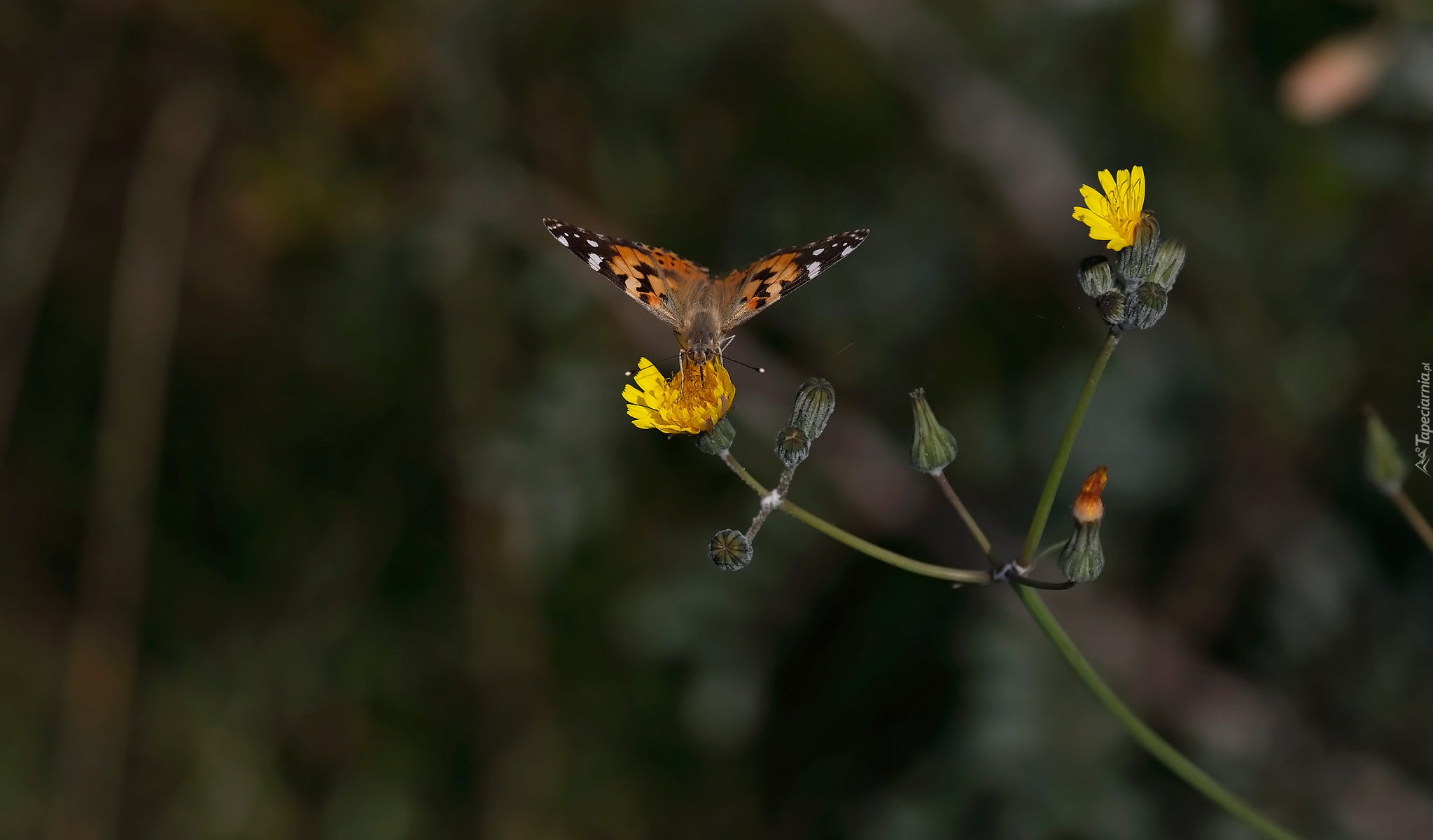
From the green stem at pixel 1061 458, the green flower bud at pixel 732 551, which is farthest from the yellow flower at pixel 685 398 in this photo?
the green stem at pixel 1061 458

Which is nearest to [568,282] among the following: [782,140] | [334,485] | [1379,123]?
[782,140]

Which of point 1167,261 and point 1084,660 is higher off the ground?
point 1167,261

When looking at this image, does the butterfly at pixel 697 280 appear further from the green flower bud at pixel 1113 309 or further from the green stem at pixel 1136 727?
the green stem at pixel 1136 727

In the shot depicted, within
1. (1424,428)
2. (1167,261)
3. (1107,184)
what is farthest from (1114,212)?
(1424,428)

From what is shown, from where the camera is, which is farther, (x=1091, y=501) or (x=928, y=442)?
(x=928, y=442)

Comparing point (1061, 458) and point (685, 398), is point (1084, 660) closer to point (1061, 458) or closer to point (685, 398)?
point (1061, 458)

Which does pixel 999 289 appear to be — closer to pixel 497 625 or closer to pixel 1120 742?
pixel 1120 742
